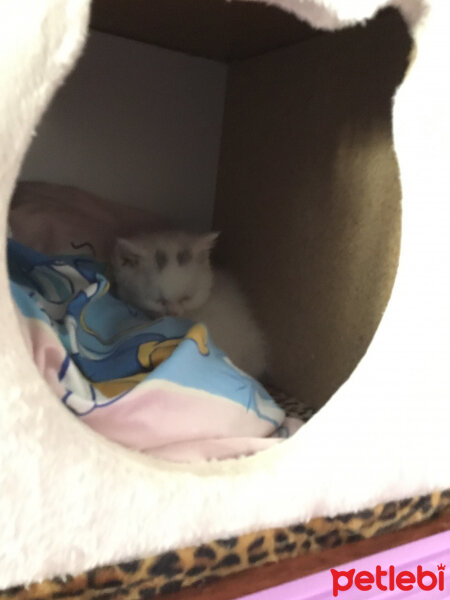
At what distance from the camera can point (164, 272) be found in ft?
3.72

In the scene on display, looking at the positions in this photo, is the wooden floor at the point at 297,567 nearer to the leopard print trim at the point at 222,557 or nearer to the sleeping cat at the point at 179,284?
the leopard print trim at the point at 222,557

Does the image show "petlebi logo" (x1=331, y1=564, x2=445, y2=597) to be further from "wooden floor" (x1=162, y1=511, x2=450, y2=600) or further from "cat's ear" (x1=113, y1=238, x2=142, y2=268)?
"cat's ear" (x1=113, y1=238, x2=142, y2=268)

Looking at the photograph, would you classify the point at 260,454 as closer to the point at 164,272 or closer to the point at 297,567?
the point at 297,567

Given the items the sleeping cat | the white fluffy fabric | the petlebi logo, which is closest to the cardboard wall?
A: the sleeping cat

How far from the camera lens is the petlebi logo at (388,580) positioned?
62 centimetres

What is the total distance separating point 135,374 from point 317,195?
0.43 m

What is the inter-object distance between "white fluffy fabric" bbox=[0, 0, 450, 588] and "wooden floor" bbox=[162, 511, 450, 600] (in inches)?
2.2

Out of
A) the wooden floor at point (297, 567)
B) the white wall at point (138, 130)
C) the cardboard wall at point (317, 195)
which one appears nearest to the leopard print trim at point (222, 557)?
the wooden floor at point (297, 567)

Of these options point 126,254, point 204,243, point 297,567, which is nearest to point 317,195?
point 204,243

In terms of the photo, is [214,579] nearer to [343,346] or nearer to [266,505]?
[266,505]

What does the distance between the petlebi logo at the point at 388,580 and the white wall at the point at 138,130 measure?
0.89 m

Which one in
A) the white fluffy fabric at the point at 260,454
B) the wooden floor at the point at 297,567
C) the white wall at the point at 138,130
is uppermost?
the white wall at the point at 138,130

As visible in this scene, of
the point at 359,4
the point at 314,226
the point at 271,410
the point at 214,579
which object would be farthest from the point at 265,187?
the point at 214,579

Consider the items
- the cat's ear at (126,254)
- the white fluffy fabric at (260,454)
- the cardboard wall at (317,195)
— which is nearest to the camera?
the white fluffy fabric at (260,454)
